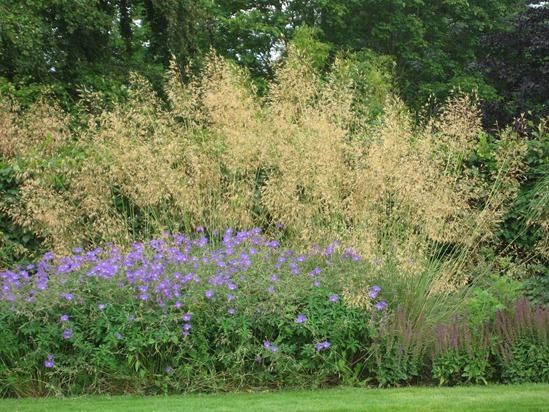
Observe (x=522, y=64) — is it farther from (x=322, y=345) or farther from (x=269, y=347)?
(x=269, y=347)

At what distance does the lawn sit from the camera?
195 inches

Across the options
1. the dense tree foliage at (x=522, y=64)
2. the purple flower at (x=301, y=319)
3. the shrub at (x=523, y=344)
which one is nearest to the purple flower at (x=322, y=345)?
the purple flower at (x=301, y=319)

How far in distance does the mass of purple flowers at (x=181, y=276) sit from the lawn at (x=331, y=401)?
0.43m

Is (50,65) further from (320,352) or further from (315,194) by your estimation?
(320,352)

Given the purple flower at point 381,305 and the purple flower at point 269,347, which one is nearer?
the purple flower at point 269,347

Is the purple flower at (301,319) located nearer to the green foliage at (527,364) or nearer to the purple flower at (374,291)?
the purple flower at (374,291)

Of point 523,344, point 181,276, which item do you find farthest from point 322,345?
point 523,344

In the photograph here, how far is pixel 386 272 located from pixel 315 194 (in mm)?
1067

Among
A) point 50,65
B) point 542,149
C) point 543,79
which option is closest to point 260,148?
point 542,149

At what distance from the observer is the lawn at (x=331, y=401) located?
4.95 meters

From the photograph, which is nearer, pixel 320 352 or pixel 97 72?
pixel 320 352

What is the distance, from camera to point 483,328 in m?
5.97

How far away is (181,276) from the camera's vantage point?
6156 millimetres

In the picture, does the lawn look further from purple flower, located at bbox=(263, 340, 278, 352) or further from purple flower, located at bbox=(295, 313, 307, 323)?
purple flower, located at bbox=(295, 313, 307, 323)
